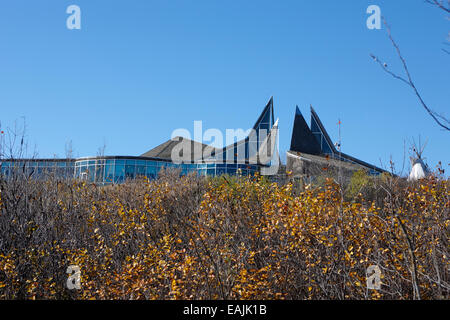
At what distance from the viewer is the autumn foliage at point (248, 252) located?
5543 mm

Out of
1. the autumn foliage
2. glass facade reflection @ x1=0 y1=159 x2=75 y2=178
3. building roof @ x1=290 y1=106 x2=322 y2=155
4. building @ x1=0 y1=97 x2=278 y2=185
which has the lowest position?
the autumn foliage

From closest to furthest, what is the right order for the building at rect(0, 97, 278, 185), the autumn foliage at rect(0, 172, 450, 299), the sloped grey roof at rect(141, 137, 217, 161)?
the autumn foliage at rect(0, 172, 450, 299)
the building at rect(0, 97, 278, 185)
the sloped grey roof at rect(141, 137, 217, 161)

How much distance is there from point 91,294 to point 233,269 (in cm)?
229

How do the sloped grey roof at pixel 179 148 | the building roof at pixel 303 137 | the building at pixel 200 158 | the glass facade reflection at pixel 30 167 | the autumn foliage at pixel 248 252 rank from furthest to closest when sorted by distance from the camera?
1. the building roof at pixel 303 137
2. the sloped grey roof at pixel 179 148
3. the building at pixel 200 158
4. the glass facade reflection at pixel 30 167
5. the autumn foliage at pixel 248 252

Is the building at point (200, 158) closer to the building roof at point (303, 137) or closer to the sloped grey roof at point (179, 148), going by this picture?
the sloped grey roof at point (179, 148)

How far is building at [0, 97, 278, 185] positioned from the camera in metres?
41.8

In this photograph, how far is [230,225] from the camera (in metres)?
7.74

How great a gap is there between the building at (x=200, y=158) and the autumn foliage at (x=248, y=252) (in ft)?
81.3

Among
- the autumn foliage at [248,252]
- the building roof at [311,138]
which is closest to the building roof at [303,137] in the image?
the building roof at [311,138]

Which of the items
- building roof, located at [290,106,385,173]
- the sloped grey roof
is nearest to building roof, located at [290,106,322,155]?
building roof, located at [290,106,385,173]

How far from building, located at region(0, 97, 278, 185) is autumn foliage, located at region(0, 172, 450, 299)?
24.8 m

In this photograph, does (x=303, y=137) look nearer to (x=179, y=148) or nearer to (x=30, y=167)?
(x=179, y=148)

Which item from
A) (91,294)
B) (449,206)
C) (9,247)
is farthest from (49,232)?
(449,206)

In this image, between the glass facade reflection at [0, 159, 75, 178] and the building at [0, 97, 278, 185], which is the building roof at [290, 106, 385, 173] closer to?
the building at [0, 97, 278, 185]
